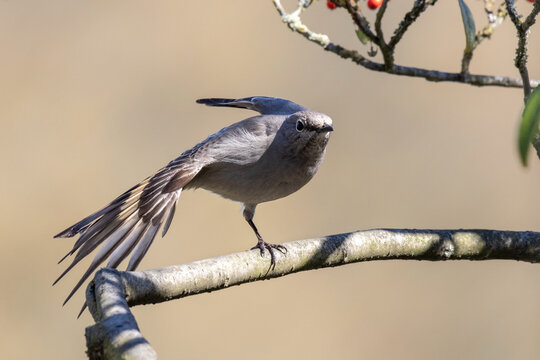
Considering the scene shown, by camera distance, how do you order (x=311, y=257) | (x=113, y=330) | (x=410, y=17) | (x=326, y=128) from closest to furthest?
(x=113, y=330)
(x=410, y=17)
(x=311, y=257)
(x=326, y=128)

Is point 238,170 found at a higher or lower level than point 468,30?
lower

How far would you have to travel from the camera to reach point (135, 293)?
4.97 feet

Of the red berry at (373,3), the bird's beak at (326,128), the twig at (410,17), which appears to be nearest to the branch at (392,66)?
the twig at (410,17)

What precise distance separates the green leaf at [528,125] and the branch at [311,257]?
0.78 meters

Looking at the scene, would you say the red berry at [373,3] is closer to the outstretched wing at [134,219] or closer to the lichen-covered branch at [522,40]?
the lichen-covered branch at [522,40]

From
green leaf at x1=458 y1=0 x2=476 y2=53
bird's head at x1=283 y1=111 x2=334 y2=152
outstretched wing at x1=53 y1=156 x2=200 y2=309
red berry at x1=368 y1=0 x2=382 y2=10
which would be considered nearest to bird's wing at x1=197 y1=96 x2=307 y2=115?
bird's head at x1=283 y1=111 x2=334 y2=152

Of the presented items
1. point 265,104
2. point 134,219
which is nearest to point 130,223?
point 134,219

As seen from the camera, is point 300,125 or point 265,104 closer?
point 300,125

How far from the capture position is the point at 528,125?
99 cm

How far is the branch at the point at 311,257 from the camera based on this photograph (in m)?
1.52

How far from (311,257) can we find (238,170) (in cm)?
59

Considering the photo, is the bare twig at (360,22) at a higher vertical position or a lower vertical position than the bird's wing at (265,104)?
higher

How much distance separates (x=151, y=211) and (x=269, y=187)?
0.44 metres

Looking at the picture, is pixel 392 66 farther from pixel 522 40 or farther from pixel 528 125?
pixel 528 125
